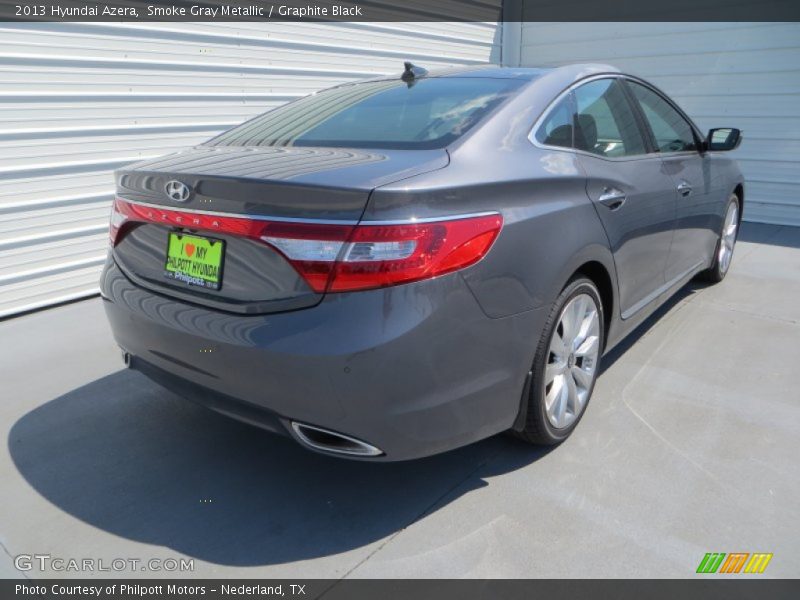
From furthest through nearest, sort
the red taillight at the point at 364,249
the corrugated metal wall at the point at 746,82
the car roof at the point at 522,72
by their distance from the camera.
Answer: the corrugated metal wall at the point at 746,82 < the car roof at the point at 522,72 < the red taillight at the point at 364,249

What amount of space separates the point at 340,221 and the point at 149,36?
382 cm

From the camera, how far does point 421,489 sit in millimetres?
2439

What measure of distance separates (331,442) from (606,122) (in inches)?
80.5

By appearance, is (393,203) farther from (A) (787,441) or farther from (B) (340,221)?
(A) (787,441)

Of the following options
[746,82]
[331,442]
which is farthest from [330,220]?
[746,82]

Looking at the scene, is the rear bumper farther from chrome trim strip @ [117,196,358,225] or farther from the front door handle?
the front door handle

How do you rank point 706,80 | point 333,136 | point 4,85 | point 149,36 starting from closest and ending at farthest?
1. point 333,136
2. point 4,85
3. point 149,36
4. point 706,80

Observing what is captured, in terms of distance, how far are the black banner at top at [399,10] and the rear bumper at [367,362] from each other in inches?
124

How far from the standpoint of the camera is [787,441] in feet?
8.86

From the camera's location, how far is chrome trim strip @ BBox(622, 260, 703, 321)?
10.2ft

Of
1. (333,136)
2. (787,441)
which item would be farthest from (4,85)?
(787,441)

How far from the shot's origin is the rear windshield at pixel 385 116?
2.38 m

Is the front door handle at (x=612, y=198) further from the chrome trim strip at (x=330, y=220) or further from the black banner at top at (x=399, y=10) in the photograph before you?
the black banner at top at (x=399, y=10)
